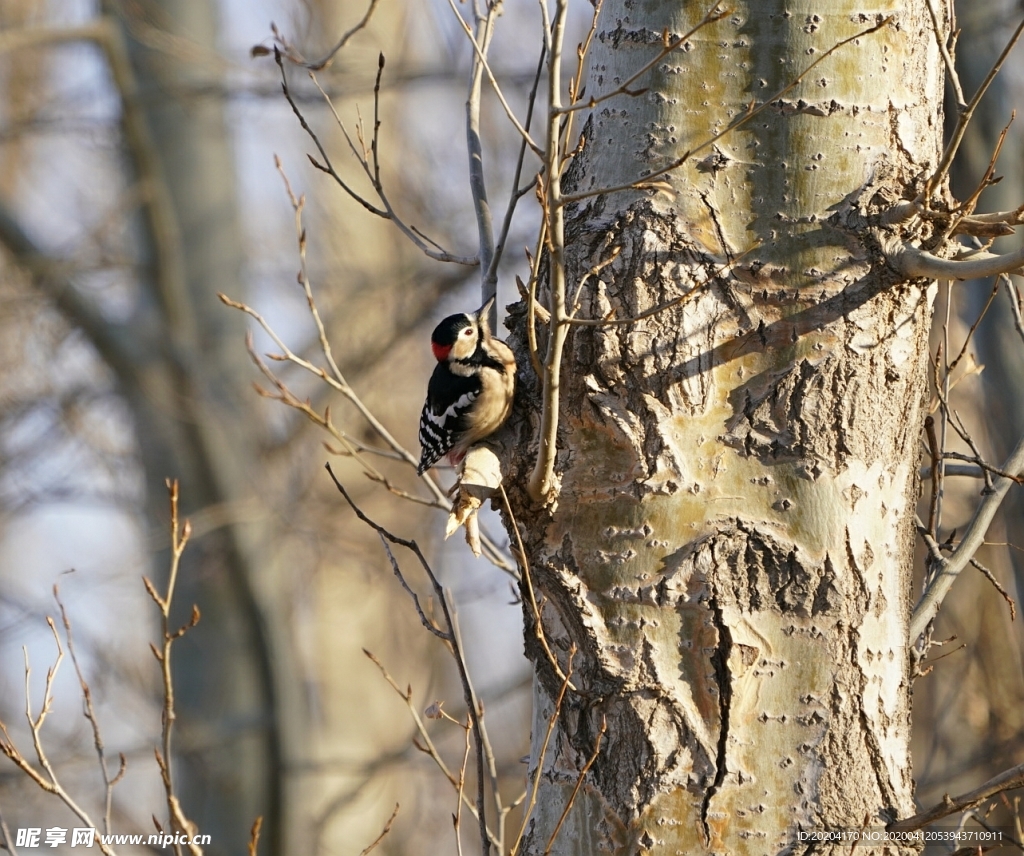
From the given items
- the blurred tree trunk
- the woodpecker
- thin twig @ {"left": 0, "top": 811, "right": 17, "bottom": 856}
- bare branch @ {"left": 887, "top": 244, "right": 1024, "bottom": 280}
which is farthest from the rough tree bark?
the blurred tree trunk

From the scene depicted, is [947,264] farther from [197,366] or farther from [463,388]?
[197,366]

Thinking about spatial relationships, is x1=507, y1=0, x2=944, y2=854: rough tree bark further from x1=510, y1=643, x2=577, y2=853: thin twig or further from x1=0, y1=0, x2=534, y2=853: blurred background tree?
x1=0, y1=0, x2=534, y2=853: blurred background tree

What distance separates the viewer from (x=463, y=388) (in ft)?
10.9

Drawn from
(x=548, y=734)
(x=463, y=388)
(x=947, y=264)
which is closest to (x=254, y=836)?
(x=548, y=734)

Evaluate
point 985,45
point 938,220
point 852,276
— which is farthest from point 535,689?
point 985,45

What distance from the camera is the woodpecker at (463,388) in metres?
3.04

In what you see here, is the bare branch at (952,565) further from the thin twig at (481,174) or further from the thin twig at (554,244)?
the thin twig at (481,174)

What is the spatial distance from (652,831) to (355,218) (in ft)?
29.1

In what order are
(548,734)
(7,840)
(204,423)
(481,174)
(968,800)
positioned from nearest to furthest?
(968,800)
(548,734)
(7,840)
(481,174)
(204,423)

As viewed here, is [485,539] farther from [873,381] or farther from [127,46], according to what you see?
[127,46]

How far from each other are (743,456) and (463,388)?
1.36 metres

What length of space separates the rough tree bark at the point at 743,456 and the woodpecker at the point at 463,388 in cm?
62

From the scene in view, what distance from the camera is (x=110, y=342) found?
6.80 meters

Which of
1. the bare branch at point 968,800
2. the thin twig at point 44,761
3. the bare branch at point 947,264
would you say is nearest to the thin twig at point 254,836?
the thin twig at point 44,761
